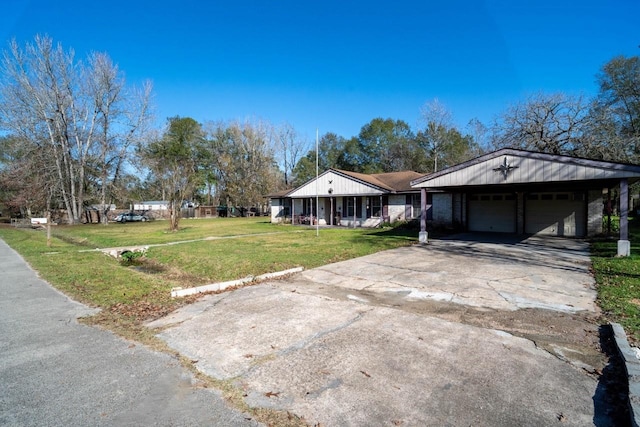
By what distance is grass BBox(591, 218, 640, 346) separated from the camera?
4750mm

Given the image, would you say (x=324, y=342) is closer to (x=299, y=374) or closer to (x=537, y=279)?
(x=299, y=374)

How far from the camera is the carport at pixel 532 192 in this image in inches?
409

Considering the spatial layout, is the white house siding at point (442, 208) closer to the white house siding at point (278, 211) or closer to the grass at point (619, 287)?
the grass at point (619, 287)

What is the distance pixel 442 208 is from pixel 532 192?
481cm

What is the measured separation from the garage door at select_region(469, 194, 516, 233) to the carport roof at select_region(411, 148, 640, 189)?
5.73 meters

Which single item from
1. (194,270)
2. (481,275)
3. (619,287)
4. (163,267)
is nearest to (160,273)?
(194,270)

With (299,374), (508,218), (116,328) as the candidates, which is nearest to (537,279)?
(299,374)

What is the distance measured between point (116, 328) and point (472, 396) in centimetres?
458

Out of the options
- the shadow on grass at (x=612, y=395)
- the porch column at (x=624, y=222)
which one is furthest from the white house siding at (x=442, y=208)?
the shadow on grass at (x=612, y=395)

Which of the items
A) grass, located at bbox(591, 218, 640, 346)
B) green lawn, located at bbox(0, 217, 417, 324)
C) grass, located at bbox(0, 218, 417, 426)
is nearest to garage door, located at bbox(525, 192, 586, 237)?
grass, located at bbox(591, 218, 640, 346)

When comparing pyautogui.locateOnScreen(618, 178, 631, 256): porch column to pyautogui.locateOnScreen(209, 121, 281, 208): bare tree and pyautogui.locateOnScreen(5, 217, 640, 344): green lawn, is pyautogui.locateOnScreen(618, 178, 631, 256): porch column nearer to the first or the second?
pyautogui.locateOnScreen(5, 217, 640, 344): green lawn

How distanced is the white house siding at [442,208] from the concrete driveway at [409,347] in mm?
12533

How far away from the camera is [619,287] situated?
21.6ft

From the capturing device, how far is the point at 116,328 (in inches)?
185
